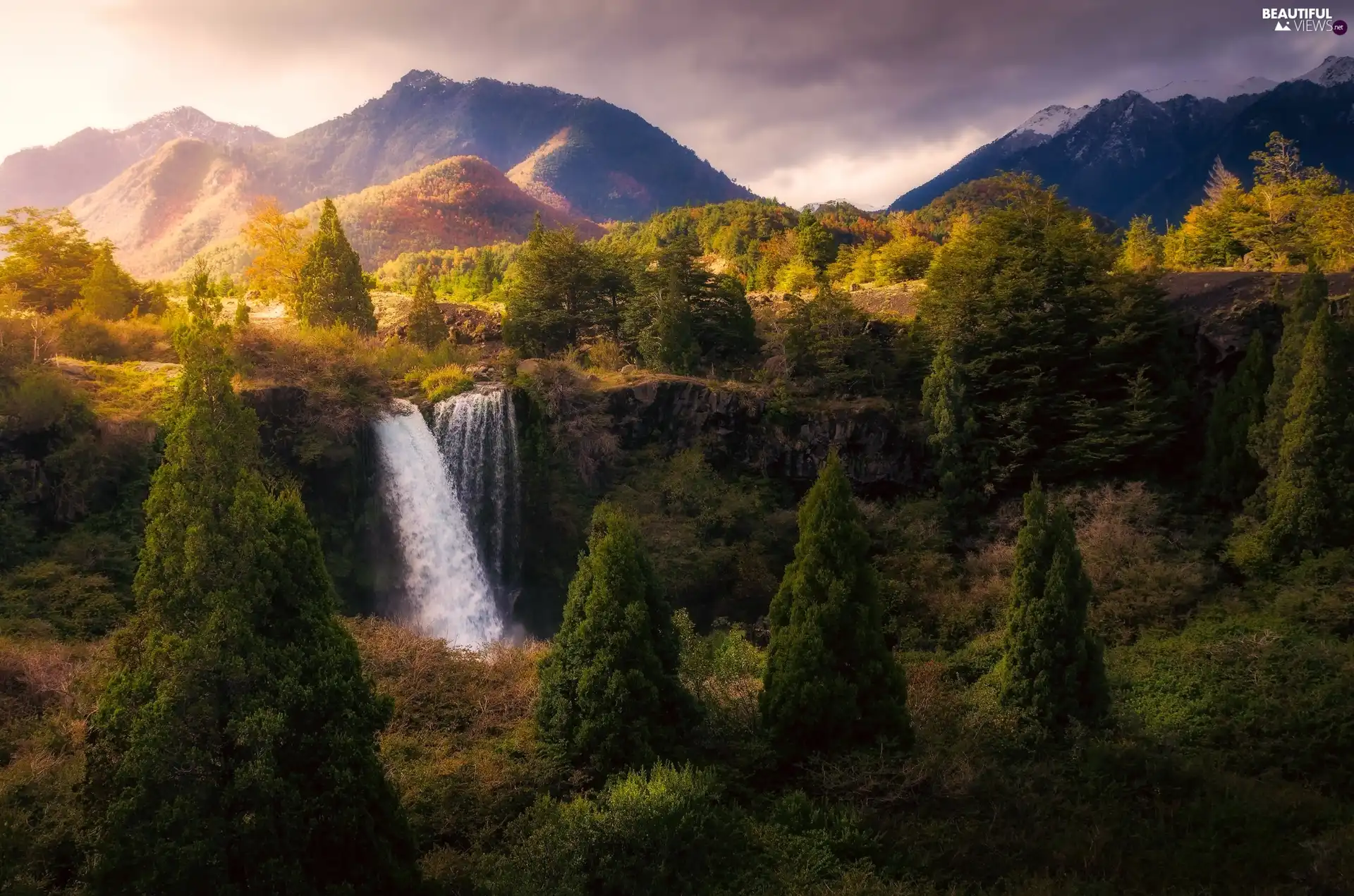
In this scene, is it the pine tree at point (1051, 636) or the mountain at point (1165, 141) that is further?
the mountain at point (1165, 141)

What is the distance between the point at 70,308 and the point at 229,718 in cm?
2016

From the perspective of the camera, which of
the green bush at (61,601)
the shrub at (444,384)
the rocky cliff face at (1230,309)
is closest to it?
the green bush at (61,601)

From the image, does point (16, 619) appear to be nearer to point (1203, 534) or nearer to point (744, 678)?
point (744, 678)

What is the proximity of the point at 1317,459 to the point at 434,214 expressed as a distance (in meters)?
57.2

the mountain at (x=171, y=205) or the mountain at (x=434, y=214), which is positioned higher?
the mountain at (x=171, y=205)

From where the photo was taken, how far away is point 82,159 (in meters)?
88.4

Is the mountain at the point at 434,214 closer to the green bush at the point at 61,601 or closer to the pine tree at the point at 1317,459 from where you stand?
the green bush at the point at 61,601

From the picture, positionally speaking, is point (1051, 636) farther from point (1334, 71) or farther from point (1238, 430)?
point (1334, 71)

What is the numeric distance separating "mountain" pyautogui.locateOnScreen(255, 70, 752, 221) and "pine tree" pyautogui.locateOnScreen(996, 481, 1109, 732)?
3216 inches

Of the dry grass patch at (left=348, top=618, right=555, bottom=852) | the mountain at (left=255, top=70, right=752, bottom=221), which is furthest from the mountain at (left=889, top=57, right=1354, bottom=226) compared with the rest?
the dry grass patch at (left=348, top=618, right=555, bottom=852)

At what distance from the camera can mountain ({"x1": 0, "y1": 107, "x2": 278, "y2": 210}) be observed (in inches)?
3285

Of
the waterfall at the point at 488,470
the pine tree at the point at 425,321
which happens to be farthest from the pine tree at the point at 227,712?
the pine tree at the point at 425,321

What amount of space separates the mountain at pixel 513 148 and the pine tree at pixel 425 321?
6562cm

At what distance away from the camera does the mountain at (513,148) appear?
95312 mm
